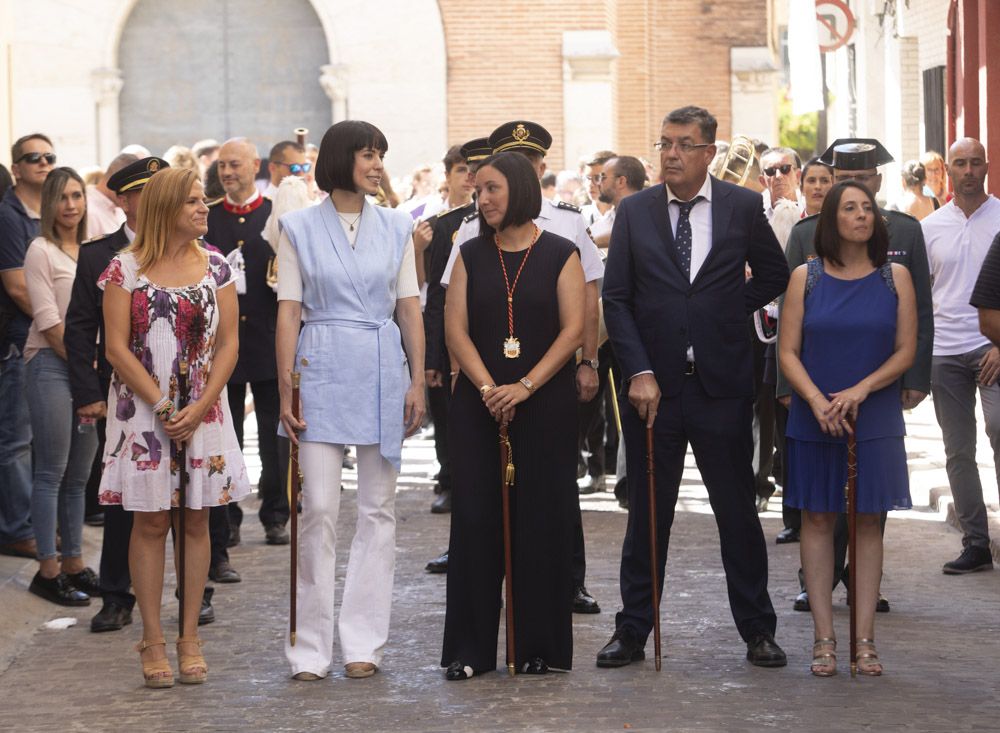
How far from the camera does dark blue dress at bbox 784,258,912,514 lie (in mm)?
7605

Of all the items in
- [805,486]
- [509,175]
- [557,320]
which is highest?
[509,175]

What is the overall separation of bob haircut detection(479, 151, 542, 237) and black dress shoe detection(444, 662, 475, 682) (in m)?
1.83

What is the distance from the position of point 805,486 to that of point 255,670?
2493 millimetres

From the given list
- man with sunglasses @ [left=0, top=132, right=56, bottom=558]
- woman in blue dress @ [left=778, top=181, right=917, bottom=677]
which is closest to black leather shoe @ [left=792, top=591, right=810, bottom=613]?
woman in blue dress @ [left=778, top=181, right=917, bottom=677]

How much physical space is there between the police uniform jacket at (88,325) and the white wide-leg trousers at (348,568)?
1170 millimetres

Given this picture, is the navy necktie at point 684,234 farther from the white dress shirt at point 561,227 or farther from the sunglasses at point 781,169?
the sunglasses at point 781,169

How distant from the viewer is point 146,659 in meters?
7.54

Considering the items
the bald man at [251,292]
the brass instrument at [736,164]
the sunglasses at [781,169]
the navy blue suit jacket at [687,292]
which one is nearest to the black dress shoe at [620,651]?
the navy blue suit jacket at [687,292]

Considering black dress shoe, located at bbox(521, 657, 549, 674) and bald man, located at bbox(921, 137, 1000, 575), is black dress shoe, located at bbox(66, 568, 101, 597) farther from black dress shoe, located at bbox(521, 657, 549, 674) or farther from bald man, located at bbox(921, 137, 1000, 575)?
bald man, located at bbox(921, 137, 1000, 575)

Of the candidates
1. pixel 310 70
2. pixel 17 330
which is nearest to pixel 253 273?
pixel 17 330

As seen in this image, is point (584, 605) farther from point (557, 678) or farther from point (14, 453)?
point (14, 453)

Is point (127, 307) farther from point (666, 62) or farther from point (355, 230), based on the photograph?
point (666, 62)

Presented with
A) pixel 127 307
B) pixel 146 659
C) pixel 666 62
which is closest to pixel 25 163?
pixel 127 307

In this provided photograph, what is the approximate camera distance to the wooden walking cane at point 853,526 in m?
7.50
